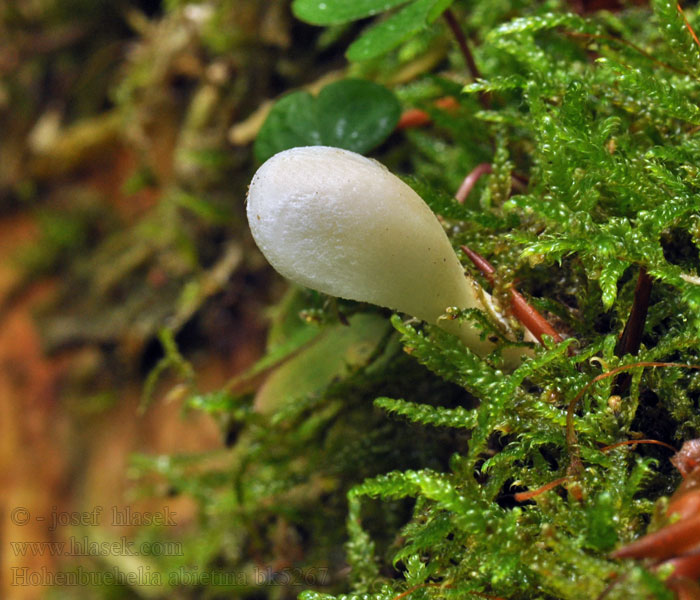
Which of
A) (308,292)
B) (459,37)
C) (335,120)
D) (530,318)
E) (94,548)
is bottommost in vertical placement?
(94,548)

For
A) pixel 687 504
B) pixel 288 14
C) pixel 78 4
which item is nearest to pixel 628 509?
pixel 687 504

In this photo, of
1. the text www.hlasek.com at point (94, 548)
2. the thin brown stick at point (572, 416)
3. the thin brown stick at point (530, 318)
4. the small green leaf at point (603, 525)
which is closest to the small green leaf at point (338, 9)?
the thin brown stick at point (530, 318)

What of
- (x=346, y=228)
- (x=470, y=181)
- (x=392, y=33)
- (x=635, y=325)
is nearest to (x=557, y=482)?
(x=635, y=325)

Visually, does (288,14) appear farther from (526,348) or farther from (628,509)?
(628,509)

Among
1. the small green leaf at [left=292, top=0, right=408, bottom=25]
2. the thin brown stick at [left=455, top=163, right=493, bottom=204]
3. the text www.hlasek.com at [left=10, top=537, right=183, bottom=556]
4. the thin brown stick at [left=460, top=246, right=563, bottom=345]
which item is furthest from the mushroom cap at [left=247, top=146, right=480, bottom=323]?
the text www.hlasek.com at [left=10, top=537, right=183, bottom=556]

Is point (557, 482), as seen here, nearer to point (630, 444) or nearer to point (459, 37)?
point (630, 444)

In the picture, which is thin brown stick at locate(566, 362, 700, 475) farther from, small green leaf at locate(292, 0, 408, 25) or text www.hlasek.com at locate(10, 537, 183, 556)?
text www.hlasek.com at locate(10, 537, 183, 556)

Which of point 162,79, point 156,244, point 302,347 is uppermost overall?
point 162,79
